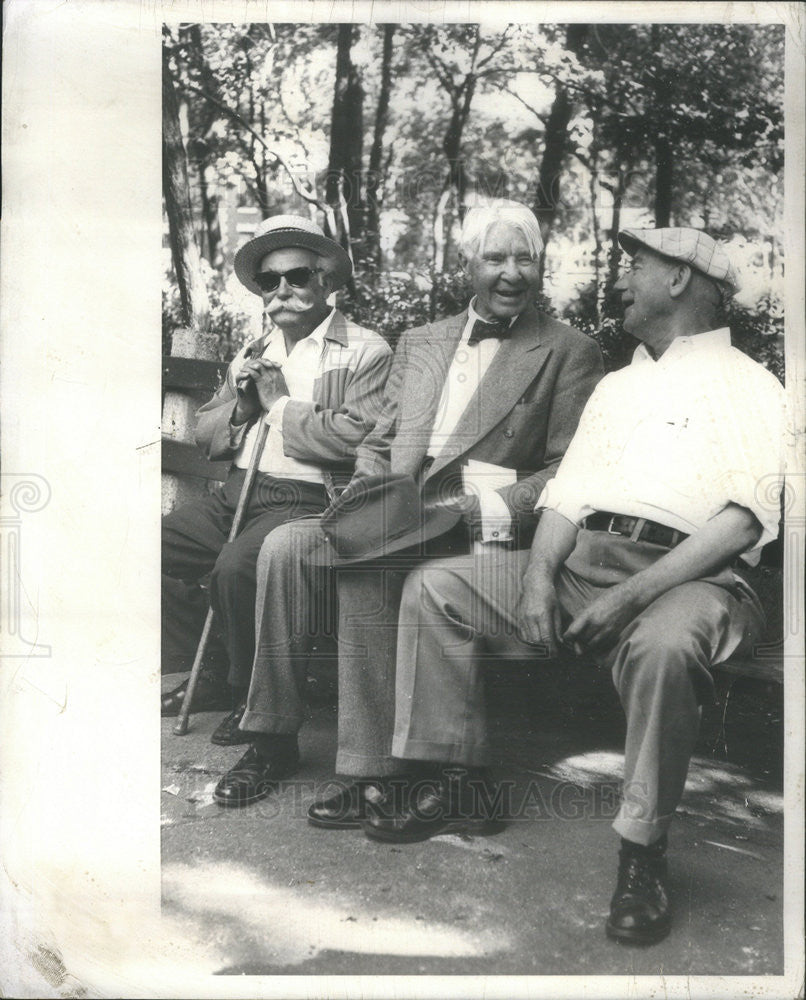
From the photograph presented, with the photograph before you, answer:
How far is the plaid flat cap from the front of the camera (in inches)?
127

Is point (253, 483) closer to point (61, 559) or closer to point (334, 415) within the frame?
point (334, 415)

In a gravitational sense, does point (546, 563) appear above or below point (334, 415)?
below

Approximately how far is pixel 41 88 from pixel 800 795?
3.59 meters

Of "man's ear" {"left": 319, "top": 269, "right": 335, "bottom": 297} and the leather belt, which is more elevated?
"man's ear" {"left": 319, "top": 269, "right": 335, "bottom": 297}

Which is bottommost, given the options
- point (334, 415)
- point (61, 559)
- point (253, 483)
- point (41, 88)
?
point (61, 559)

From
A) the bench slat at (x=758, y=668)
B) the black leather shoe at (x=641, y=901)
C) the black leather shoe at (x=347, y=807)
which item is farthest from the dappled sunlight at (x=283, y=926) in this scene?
the bench slat at (x=758, y=668)

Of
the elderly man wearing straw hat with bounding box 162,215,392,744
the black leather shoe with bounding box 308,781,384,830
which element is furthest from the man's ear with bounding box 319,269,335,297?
the black leather shoe with bounding box 308,781,384,830

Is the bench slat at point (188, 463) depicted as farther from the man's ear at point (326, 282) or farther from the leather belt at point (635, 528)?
the leather belt at point (635, 528)

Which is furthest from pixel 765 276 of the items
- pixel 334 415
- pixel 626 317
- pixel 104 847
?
pixel 104 847

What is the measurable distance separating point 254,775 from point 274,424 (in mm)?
1200

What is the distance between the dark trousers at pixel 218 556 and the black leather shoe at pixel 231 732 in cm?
10

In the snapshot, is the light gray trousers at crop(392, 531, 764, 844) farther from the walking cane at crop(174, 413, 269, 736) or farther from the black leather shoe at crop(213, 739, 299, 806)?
the walking cane at crop(174, 413, 269, 736)

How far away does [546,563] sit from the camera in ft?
10.2

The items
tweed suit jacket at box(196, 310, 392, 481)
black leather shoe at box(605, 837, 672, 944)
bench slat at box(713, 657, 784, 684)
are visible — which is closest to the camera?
black leather shoe at box(605, 837, 672, 944)
